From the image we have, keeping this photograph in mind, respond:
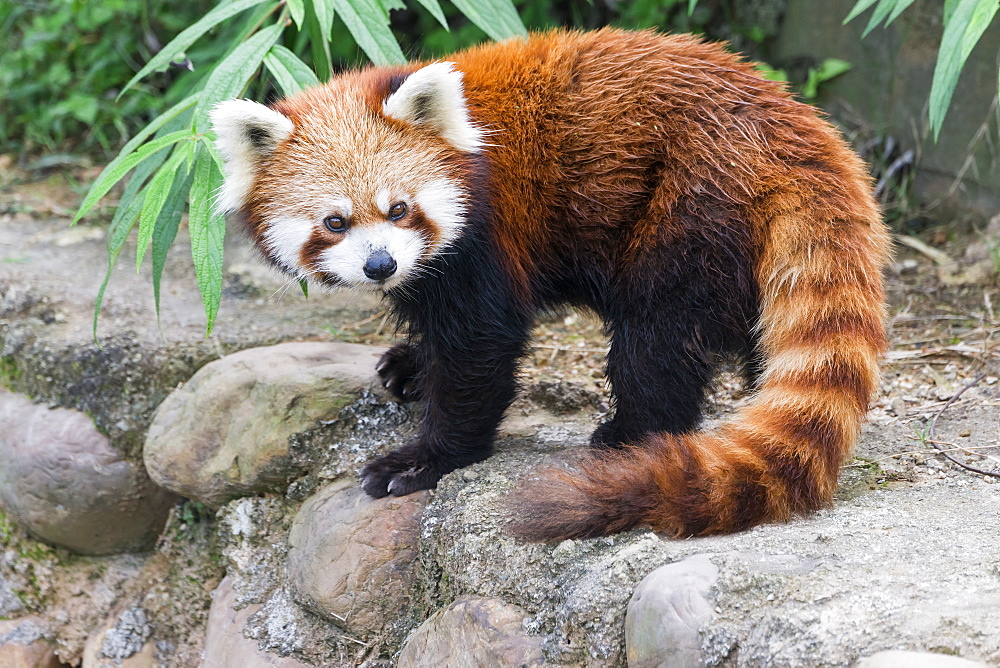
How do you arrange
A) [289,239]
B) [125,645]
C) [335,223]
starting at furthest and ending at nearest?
[125,645] < [289,239] < [335,223]

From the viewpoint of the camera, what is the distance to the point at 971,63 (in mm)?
4469

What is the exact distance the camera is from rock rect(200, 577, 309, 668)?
325 centimetres

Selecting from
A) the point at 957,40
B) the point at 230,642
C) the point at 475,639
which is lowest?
the point at 230,642

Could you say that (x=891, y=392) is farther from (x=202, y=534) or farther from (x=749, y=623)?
(x=202, y=534)

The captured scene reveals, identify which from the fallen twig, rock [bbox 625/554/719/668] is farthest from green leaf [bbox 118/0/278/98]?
the fallen twig

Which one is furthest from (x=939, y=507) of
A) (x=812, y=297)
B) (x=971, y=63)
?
(x=971, y=63)

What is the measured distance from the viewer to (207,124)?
320 cm

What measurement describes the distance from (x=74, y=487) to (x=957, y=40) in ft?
12.1

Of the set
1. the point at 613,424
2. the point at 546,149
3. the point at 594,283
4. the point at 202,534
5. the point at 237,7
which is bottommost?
the point at 202,534

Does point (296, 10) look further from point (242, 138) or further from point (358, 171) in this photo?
point (358, 171)

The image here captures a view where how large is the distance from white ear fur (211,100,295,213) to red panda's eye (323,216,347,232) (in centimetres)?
29

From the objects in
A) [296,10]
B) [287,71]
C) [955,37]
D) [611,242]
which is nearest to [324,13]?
[296,10]

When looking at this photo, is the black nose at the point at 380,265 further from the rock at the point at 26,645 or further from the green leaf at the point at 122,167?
the rock at the point at 26,645

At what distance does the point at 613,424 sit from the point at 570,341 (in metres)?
1.49
